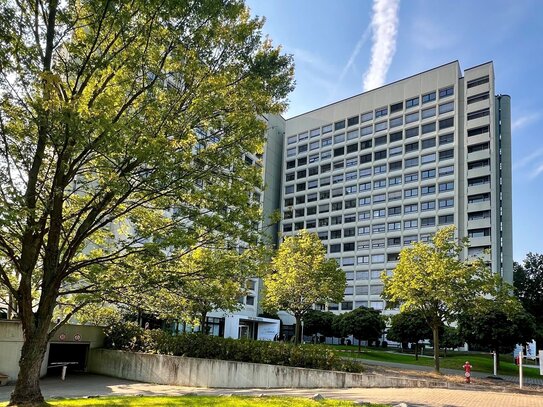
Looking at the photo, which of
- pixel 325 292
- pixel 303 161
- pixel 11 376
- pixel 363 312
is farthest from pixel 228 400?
pixel 303 161

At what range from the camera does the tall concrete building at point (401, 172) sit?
6212cm

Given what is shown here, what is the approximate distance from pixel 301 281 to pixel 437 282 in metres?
9.05

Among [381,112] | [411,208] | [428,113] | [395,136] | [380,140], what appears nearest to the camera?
[411,208]

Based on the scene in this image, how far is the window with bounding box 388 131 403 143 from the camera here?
71594mm

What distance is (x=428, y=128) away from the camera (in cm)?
6869

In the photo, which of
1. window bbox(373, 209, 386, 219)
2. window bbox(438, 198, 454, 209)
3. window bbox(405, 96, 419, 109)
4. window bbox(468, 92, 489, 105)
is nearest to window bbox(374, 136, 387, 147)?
window bbox(405, 96, 419, 109)

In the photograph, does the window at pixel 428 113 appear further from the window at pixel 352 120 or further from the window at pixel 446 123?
the window at pixel 352 120

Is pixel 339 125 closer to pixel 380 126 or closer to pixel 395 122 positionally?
pixel 380 126

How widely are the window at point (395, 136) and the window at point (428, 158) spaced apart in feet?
17.0

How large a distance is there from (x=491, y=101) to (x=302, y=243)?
45.4m

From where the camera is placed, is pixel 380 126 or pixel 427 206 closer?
pixel 427 206

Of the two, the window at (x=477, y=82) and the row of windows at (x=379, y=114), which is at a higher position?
the window at (x=477, y=82)

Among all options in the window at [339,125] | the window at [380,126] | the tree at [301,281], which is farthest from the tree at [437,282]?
the window at [339,125]

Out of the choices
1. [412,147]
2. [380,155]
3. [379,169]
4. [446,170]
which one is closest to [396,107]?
[412,147]
